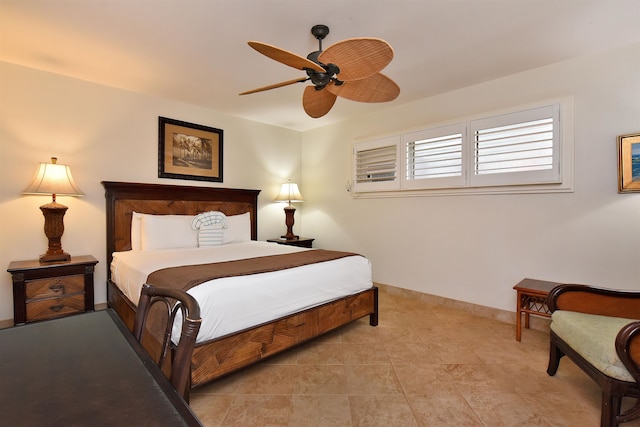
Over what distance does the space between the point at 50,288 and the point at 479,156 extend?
168 inches

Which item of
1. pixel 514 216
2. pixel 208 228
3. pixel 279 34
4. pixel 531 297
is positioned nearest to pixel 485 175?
pixel 514 216

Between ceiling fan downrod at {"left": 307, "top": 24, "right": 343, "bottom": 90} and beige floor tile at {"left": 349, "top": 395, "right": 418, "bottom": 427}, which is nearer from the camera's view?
beige floor tile at {"left": 349, "top": 395, "right": 418, "bottom": 427}

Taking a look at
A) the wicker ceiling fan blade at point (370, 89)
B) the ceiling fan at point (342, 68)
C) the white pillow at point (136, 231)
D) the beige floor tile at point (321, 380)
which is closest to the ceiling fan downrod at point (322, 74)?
the ceiling fan at point (342, 68)

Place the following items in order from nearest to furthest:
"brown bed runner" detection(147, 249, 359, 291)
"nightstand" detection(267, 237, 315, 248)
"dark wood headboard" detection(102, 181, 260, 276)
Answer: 1. "brown bed runner" detection(147, 249, 359, 291)
2. "dark wood headboard" detection(102, 181, 260, 276)
3. "nightstand" detection(267, 237, 315, 248)

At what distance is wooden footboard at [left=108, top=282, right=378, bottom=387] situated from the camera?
169cm

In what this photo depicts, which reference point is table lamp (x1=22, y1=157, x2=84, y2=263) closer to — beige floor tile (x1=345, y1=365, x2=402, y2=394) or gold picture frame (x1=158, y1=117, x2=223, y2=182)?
gold picture frame (x1=158, y1=117, x2=223, y2=182)

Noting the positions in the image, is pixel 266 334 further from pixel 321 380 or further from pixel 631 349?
pixel 631 349

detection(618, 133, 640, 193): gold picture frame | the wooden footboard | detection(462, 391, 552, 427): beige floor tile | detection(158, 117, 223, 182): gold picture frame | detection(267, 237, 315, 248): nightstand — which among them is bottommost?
detection(462, 391, 552, 427): beige floor tile

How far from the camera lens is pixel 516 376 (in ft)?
6.61

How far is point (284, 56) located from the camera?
1.66 m

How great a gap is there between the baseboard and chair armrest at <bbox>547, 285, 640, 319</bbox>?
91 cm

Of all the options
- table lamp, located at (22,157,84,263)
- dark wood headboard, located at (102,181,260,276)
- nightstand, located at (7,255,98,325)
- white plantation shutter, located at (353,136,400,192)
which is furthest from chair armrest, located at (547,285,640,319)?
table lamp, located at (22,157,84,263)

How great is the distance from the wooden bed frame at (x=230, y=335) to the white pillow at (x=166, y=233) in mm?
316

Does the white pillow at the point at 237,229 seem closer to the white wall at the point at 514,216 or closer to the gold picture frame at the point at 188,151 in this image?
the gold picture frame at the point at 188,151
